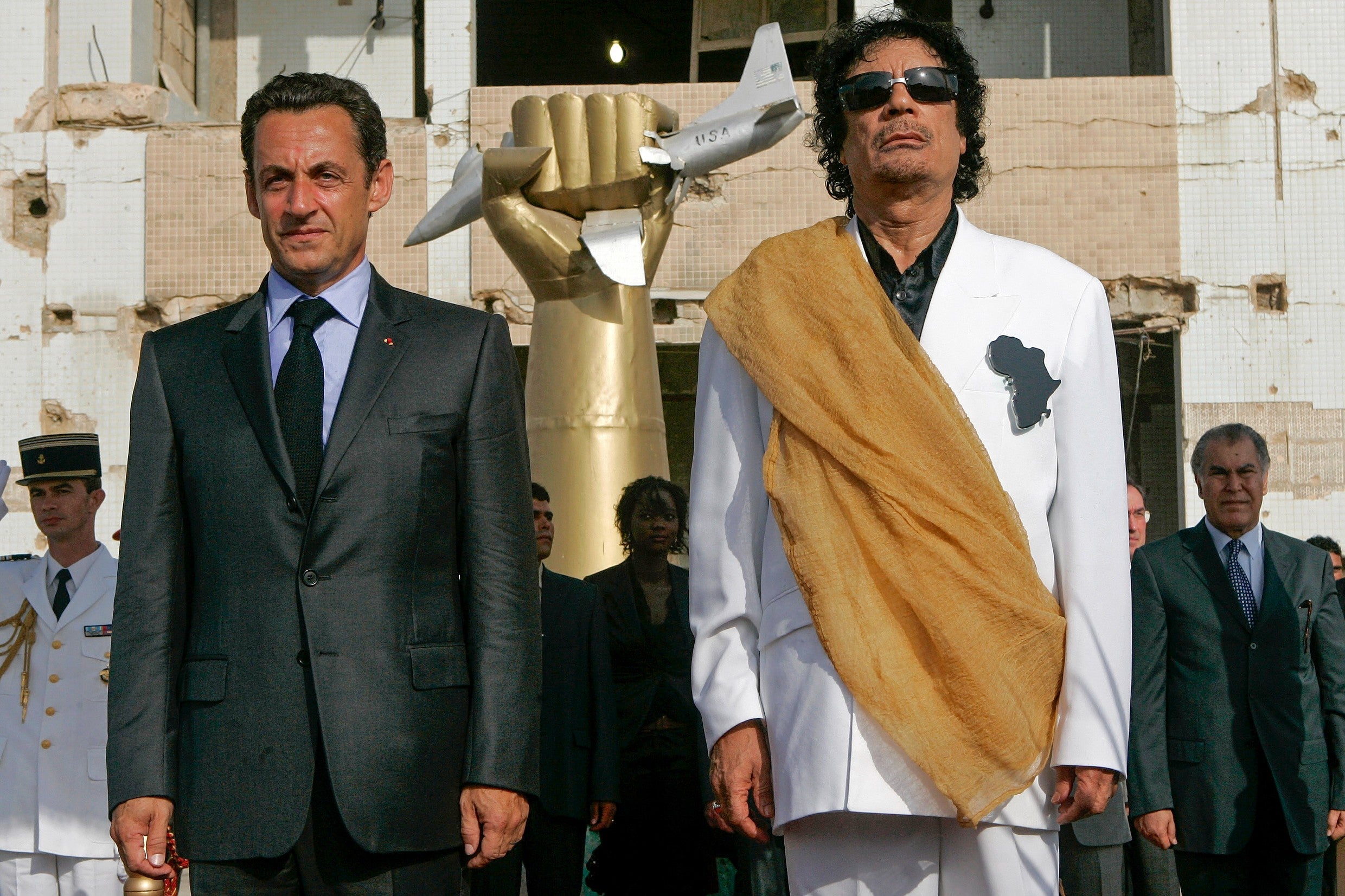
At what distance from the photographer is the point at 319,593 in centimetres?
249

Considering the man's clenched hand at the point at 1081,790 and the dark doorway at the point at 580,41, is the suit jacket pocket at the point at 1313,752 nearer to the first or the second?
the man's clenched hand at the point at 1081,790

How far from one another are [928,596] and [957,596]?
4 centimetres

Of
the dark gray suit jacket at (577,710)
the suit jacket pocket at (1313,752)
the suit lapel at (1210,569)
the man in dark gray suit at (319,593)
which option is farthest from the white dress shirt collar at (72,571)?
the suit jacket pocket at (1313,752)

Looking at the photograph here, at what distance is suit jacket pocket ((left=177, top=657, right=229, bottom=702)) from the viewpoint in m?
2.48

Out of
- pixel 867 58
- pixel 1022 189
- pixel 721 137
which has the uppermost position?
pixel 1022 189

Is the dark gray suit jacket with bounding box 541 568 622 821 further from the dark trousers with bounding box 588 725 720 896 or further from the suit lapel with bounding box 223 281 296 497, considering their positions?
the suit lapel with bounding box 223 281 296 497

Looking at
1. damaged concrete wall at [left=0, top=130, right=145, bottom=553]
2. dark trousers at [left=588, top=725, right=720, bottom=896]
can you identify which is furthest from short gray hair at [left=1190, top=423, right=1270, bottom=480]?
damaged concrete wall at [left=0, top=130, right=145, bottom=553]

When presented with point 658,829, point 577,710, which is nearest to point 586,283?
point 577,710

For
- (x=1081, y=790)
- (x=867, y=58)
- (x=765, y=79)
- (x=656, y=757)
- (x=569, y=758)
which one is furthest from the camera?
(x=765, y=79)

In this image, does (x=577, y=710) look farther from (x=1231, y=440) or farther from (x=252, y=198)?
(x=252, y=198)

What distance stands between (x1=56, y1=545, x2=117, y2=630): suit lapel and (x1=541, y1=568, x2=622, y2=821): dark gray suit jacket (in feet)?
4.67

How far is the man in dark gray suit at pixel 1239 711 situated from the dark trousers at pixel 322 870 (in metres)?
2.60

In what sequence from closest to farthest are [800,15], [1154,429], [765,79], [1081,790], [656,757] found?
[1081,790]
[656,757]
[765,79]
[1154,429]
[800,15]

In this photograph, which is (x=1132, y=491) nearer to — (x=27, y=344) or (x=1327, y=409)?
(x=1327, y=409)
